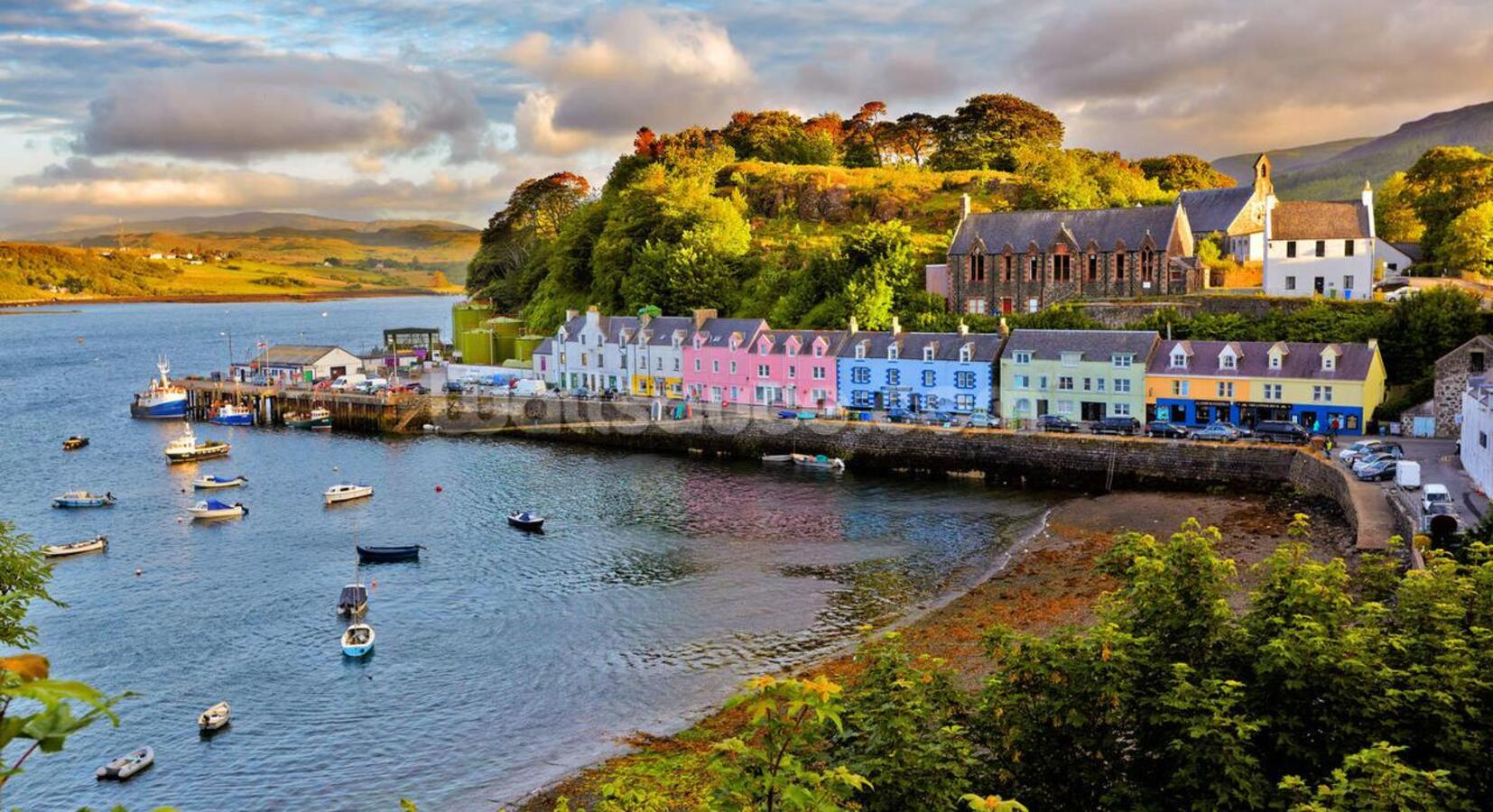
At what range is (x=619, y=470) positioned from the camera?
203 ft

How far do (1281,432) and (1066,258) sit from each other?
2580 cm

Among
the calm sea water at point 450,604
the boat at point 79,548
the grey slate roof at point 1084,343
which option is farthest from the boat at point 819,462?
the boat at point 79,548

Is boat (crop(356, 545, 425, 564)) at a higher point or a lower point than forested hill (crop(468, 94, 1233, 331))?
lower

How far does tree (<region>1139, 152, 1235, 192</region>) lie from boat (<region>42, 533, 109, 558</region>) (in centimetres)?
10550

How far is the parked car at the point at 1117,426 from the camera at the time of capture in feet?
185

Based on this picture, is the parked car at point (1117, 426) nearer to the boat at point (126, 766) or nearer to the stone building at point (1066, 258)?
the stone building at point (1066, 258)

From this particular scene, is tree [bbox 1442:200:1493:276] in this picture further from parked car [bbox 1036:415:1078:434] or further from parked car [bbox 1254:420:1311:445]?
parked car [bbox 1036:415:1078:434]

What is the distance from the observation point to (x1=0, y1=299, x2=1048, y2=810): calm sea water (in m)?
26.0

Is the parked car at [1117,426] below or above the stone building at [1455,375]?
→ below

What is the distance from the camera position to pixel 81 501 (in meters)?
53.7

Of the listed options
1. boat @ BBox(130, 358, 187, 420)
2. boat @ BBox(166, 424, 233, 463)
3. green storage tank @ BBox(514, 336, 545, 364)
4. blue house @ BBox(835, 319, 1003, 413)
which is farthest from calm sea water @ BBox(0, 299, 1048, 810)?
green storage tank @ BBox(514, 336, 545, 364)

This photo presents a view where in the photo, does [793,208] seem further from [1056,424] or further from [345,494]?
[345,494]

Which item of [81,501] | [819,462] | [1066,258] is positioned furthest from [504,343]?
[1066,258]

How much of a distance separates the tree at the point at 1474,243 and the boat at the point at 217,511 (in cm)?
7729
